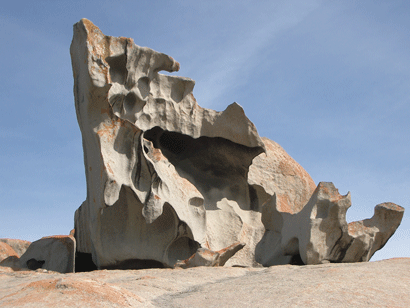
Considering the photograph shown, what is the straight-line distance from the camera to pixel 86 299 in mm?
3871

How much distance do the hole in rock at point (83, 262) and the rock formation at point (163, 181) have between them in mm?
157

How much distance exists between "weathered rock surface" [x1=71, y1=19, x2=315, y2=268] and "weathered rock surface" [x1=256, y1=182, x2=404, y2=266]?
168 centimetres

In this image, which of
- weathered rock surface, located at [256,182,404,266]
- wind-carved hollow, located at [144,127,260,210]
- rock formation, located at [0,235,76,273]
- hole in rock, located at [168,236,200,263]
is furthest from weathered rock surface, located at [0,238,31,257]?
weathered rock surface, located at [256,182,404,266]

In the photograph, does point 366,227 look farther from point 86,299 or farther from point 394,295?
point 86,299

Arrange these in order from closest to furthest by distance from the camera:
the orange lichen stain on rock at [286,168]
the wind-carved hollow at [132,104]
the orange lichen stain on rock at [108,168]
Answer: the orange lichen stain on rock at [108,168]
the wind-carved hollow at [132,104]
the orange lichen stain on rock at [286,168]

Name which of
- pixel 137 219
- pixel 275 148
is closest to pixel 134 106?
pixel 137 219

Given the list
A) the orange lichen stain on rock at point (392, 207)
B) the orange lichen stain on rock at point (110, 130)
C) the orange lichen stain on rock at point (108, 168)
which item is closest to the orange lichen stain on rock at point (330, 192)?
the orange lichen stain on rock at point (392, 207)

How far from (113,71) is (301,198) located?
5998 mm

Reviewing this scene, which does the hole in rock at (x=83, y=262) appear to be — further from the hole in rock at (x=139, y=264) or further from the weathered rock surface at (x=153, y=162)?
the hole in rock at (x=139, y=264)

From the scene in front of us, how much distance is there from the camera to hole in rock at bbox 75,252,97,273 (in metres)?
10.7

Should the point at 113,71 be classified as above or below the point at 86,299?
above

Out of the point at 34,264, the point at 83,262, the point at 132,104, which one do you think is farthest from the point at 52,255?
the point at 132,104

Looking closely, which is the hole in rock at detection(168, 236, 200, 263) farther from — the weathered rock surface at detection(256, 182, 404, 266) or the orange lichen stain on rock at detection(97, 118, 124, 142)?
the orange lichen stain on rock at detection(97, 118, 124, 142)

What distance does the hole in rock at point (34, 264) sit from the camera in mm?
10003
